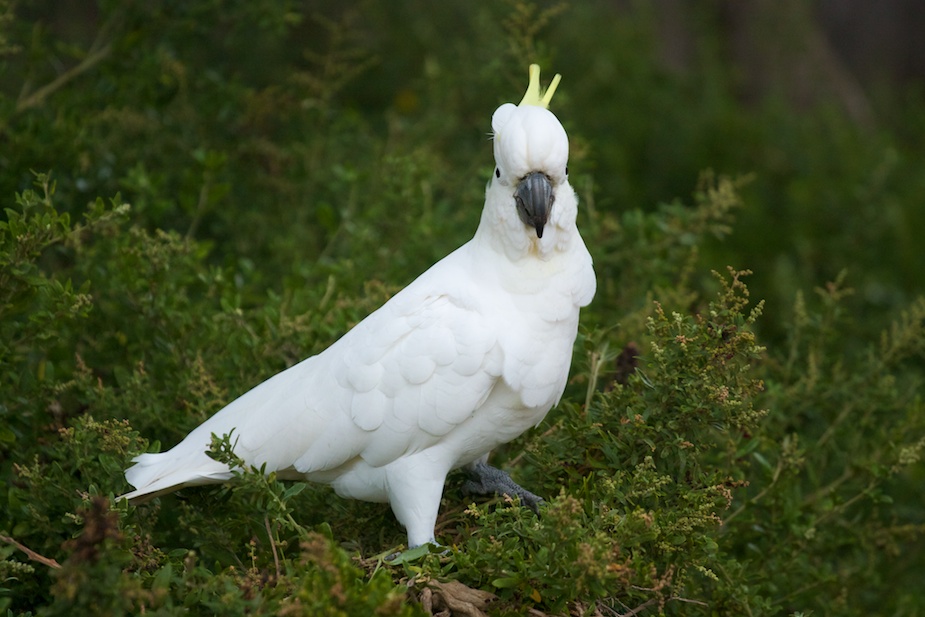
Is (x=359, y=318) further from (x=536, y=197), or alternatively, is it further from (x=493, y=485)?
(x=536, y=197)

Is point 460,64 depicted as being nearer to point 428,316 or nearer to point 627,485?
point 428,316

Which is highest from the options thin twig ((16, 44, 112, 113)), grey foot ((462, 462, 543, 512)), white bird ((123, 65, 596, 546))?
thin twig ((16, 44, 112, 113))

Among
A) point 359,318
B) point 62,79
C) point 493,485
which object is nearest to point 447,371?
point 493,485

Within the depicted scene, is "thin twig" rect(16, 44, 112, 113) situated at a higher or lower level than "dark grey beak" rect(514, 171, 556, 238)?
higher

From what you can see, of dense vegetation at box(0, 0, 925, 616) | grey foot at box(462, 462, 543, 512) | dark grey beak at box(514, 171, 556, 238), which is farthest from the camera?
grey foot at box(462, 462, 543, 512)

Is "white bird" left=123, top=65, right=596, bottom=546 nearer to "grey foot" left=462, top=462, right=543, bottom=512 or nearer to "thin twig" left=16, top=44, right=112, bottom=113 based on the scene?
"grey foot" left=462, top=462, right=543, bottom=512

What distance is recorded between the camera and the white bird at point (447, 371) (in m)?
2.72

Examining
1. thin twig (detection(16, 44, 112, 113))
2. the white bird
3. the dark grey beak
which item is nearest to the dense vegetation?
thin twig (detection(16, 44, 112, 113))

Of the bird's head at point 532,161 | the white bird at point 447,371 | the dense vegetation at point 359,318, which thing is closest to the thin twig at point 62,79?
the dense vegetation at point 359,318

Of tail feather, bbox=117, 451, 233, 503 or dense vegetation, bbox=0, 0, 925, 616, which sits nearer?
dense vegetation, bbox=0, 0, 925, 616

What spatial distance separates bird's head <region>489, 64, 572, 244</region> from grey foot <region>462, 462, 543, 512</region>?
0.77 metres

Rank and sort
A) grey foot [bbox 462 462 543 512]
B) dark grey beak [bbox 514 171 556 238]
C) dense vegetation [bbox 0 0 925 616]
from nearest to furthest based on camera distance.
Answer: dense vegetation [bbox 0 0 925 616] < dark grey beak [bbox 514 171 556 238] < grey foot [bbox 462 462 543 512]

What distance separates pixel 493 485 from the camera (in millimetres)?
3025

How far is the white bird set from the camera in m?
2.72
